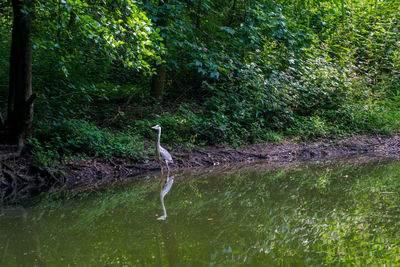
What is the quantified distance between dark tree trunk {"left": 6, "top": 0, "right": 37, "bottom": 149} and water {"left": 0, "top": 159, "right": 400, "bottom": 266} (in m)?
2.06

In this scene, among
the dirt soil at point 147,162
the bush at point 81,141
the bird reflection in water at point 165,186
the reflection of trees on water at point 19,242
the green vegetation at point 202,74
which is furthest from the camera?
the bush at point 81,141

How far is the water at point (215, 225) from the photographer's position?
3525 millimetres

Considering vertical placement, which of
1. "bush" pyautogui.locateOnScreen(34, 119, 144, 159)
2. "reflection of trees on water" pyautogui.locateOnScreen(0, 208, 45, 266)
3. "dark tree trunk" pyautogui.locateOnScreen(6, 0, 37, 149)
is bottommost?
"bush" pyautogui.locateOnScreen(34, 119, 144, 159)

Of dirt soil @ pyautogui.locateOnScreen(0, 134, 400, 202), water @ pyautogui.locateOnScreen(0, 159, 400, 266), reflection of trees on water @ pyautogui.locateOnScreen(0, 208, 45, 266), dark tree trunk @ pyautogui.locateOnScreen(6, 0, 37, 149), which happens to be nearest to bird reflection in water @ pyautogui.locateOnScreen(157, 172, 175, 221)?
water @ pyautogui.locateOnScreen(0, 159, 400, 266)

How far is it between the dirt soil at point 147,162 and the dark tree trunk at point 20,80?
463 millimetres

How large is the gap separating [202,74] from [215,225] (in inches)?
219

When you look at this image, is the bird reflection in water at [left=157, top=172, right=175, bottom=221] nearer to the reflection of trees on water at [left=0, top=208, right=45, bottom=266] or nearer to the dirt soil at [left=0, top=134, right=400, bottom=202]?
the dirt soil at [left=0, top=134, right=400, bottom=202]

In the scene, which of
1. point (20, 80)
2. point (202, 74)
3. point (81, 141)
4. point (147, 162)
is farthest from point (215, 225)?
point (202, 74)

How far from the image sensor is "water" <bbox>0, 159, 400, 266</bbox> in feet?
11.6

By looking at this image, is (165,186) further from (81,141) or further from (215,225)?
(215,225)

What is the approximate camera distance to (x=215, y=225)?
4.45 metres

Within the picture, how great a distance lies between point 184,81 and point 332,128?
16.4 feet

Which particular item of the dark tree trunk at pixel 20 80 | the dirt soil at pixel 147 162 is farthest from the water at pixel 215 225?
the dark tree trunk at pixel 20 80

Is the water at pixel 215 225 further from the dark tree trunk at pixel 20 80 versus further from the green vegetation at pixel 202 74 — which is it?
the green vegetation at pixel 202 74
